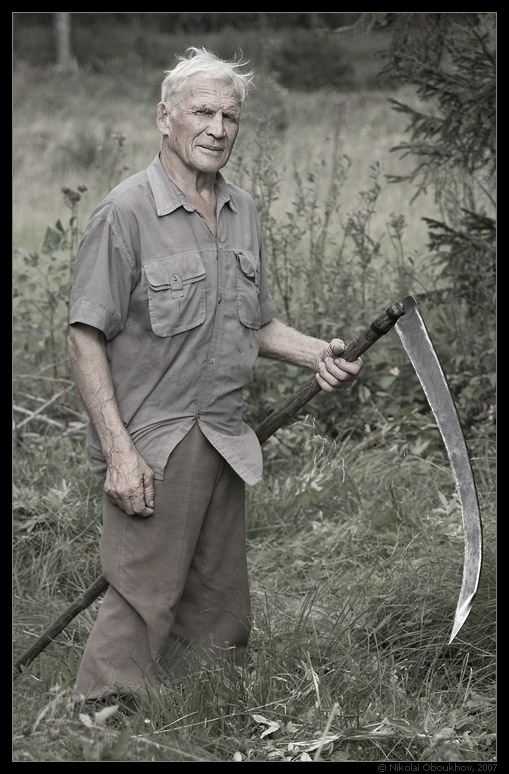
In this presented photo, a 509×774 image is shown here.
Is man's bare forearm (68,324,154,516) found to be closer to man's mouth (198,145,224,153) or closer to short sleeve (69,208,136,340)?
short sleeve (69,208,136,340)

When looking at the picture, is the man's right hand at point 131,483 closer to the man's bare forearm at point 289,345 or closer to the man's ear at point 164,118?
the man's bare forearm at point 289,345

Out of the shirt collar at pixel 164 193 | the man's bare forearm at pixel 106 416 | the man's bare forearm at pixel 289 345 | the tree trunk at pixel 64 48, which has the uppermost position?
the tree trunk at pixel 64 48

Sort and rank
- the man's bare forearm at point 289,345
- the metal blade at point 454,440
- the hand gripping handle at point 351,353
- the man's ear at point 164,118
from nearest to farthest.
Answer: the metal blade at point 454,440 → the hand gripping handle at point 351,353 → the man's ear at point 164,118 → the man's bare forearm at point 289,345

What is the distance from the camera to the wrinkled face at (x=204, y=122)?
2.82 m

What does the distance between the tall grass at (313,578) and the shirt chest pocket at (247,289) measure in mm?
412

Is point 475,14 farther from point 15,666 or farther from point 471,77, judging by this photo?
point 15,666

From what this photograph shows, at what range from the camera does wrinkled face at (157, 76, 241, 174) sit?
2820 mm

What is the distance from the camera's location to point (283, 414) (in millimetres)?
3031

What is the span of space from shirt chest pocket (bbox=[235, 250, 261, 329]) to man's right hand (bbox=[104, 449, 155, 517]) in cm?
57

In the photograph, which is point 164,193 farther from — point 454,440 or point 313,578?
point 313,578

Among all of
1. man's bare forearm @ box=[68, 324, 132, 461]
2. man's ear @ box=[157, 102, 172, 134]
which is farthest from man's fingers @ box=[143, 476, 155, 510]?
man's ear @ box=[157, 102, 172, 134]

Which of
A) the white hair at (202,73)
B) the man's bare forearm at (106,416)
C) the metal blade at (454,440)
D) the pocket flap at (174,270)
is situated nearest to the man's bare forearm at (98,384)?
the man's bare forearm at (106,416)

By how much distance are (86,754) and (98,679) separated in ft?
2.01
